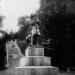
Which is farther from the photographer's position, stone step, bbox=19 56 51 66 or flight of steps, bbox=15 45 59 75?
stone step, bbox=19 56 51 66

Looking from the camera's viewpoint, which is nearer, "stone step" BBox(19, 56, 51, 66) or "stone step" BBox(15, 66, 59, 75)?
"stone step" BBox(15, 66, 59, 75)

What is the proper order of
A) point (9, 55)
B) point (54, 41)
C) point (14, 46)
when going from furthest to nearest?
point (14, 46) → point (9, 55) → point (54, 41)

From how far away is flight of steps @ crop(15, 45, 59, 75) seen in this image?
14.2 metres

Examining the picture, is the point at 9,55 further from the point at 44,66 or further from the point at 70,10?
the point at 44,66

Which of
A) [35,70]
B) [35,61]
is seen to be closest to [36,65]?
[35,61]

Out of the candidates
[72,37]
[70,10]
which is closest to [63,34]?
[72,37]

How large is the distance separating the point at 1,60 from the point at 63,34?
985 cm

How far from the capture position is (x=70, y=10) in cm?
3578

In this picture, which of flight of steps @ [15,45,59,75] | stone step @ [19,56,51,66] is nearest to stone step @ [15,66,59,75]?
flight of steps @ [15,45,59,75]

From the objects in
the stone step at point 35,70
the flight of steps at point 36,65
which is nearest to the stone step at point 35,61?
the flight of steps at point 36,65

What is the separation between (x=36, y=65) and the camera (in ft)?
49.9

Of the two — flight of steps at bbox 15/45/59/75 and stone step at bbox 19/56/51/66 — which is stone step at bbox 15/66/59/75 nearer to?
flight of steps at bbox 15/45/59/75

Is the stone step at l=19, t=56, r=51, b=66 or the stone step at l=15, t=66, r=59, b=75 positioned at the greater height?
the stone step at l=19, t=56, r=51, b=66

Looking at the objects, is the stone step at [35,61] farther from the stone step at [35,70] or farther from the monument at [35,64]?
the stone step at [35,70]
